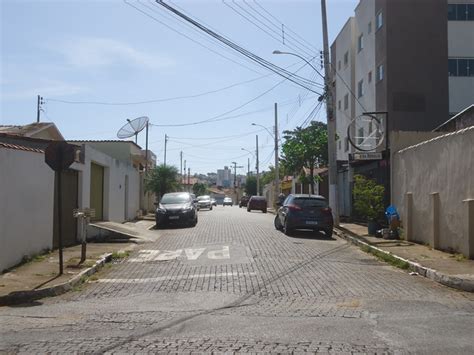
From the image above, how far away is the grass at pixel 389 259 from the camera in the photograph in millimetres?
12753

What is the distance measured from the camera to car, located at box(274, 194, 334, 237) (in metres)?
20.1

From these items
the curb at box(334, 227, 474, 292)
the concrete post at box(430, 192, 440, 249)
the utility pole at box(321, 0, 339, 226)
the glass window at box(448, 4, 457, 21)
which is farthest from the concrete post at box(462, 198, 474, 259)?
the glass window at box(448, 4, 457, 21)

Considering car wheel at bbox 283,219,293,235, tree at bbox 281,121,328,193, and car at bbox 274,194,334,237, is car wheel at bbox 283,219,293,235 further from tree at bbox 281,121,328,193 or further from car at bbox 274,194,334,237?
tree at bbox 281,121,328,193

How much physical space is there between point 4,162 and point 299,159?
82.2 feet

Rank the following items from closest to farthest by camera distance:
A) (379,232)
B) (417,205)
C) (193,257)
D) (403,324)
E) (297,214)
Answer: (403,324)
(193,257)
(417,205)
(379,232)
(297,214)

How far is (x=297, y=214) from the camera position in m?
20.2

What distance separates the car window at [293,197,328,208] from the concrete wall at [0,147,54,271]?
367 inches

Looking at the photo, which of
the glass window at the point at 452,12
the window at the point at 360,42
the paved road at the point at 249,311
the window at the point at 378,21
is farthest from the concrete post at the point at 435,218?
the window at the point at 360,42

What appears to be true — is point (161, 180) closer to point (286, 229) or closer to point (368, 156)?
point (286, 229)

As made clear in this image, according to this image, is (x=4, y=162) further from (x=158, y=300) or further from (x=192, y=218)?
(x=192, y=218)

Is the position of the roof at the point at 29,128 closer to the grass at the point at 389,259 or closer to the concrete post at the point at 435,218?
the grass at the point at 389,259

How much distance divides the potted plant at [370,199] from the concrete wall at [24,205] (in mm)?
10003

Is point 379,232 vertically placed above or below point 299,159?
below

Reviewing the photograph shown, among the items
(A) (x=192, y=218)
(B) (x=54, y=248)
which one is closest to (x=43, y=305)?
(B) (x=54, y=248)
